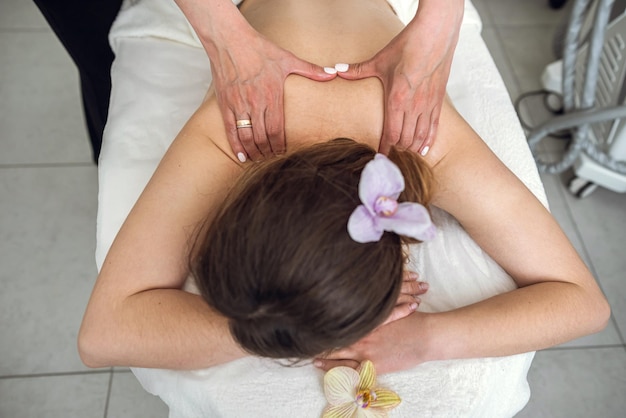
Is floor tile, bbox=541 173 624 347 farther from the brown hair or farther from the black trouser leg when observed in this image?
the black trouser leg

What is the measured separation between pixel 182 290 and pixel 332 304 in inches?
13.7

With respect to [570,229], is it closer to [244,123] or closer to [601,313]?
[601,313]

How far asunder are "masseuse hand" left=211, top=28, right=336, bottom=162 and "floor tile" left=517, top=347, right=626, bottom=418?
102cm

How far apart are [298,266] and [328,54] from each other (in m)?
0.48

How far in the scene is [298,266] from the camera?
26.9 inches

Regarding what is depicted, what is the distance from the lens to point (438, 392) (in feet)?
3.00

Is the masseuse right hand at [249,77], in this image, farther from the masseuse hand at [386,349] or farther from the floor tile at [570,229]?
the floor tile at [570,229]

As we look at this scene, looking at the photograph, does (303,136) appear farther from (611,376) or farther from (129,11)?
(611,376)

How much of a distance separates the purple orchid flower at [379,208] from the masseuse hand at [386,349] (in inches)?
11.2

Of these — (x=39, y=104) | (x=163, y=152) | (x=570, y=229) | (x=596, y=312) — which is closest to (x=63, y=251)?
(x=39, y=104)

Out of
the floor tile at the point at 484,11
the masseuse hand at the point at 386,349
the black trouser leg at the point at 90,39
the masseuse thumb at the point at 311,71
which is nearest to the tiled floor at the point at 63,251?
the floor tile at the point at 484,11

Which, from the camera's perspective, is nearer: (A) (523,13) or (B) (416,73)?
(B) (416,73)

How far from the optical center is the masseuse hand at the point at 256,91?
3.13ft

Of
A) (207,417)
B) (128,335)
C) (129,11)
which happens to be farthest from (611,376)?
(129,11)
